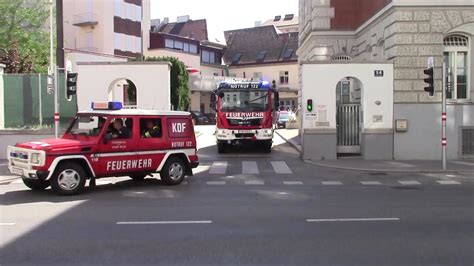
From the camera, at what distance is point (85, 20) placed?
5625 centimetres

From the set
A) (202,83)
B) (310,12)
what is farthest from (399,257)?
(202,83)

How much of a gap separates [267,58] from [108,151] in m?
70.2

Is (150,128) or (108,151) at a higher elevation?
(150,128)

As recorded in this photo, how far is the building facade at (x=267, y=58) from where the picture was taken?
77.8 metres

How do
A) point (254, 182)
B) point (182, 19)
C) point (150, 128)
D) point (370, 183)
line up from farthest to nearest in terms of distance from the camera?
point (182, 19), point (254, 182), point (370, 183), point (150, 128)

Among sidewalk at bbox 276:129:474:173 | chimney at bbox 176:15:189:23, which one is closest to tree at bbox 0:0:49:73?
sidewalk at bbox 276:129:474:173

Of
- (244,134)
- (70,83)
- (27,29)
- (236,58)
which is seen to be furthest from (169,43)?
(70,83)

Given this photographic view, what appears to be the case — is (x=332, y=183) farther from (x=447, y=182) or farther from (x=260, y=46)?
(x=260, y=46)

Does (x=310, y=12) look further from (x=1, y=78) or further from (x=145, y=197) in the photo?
(x=145, y=197)

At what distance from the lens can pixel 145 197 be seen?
11445 millimetres

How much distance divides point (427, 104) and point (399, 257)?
47.4 ft

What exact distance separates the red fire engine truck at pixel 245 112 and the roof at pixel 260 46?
5606 centimetres

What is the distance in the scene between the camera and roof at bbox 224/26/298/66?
8000 cm

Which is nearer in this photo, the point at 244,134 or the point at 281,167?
the point at 281,167
